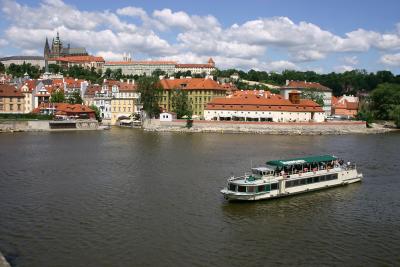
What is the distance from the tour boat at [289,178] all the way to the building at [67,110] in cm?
6359

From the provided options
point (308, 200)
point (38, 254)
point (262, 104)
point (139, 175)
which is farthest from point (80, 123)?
point (38, 254)

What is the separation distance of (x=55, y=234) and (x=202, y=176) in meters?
17.0

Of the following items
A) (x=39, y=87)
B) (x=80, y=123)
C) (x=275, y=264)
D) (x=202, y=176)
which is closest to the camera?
(x=275, y=264)

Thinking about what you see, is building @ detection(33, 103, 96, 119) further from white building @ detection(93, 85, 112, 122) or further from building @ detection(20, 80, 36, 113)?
white building @ detection(93, 85, 112, 122)

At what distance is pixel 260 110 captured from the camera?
92375 millimetres

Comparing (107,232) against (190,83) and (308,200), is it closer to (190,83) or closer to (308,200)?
(308,200)

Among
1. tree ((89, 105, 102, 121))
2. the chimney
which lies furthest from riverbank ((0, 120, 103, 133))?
the chimney

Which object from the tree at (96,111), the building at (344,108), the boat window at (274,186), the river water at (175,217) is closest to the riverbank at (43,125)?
the tree at (96,111)

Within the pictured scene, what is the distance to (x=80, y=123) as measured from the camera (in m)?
87.5

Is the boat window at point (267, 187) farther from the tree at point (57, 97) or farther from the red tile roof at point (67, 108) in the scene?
the tree at point (57, 97)

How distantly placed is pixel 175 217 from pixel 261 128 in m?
61.1

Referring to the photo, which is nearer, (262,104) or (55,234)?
(55,234)

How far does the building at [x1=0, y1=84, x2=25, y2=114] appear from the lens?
96.0 m

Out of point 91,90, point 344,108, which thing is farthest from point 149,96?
point 344,108
